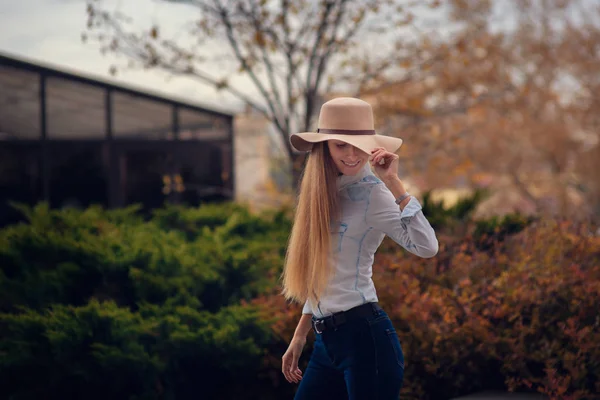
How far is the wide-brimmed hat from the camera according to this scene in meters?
2.82

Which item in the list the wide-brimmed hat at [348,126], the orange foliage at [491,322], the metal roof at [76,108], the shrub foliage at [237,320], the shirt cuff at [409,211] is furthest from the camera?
the metal roof at [76,108]

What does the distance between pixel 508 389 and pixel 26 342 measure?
298cm

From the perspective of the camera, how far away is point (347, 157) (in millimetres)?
2830

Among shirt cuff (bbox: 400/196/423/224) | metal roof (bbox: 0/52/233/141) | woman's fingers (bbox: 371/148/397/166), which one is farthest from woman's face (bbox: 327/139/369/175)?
metal roof (bbox: 0/52/233/141)

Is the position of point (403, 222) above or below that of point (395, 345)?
above

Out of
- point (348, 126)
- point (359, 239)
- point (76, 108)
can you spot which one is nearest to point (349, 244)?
point (359, 239)

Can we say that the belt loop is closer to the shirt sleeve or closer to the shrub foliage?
the shirt sleeve

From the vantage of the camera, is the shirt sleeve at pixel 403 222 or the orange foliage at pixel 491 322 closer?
the shirt sleeve at pixel 403 222

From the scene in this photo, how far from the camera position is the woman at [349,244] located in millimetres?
2705

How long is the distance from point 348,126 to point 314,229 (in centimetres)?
41

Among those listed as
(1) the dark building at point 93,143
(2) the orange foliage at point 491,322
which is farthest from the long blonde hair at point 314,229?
(1) the dark building at point 93,143

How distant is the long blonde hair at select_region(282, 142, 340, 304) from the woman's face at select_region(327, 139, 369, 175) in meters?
0.04

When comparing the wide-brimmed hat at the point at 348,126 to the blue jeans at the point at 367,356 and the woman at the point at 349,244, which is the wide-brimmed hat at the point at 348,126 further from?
the blue jeans at the point at 367,356

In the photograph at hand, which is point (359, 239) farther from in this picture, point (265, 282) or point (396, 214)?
point (265, 282)
